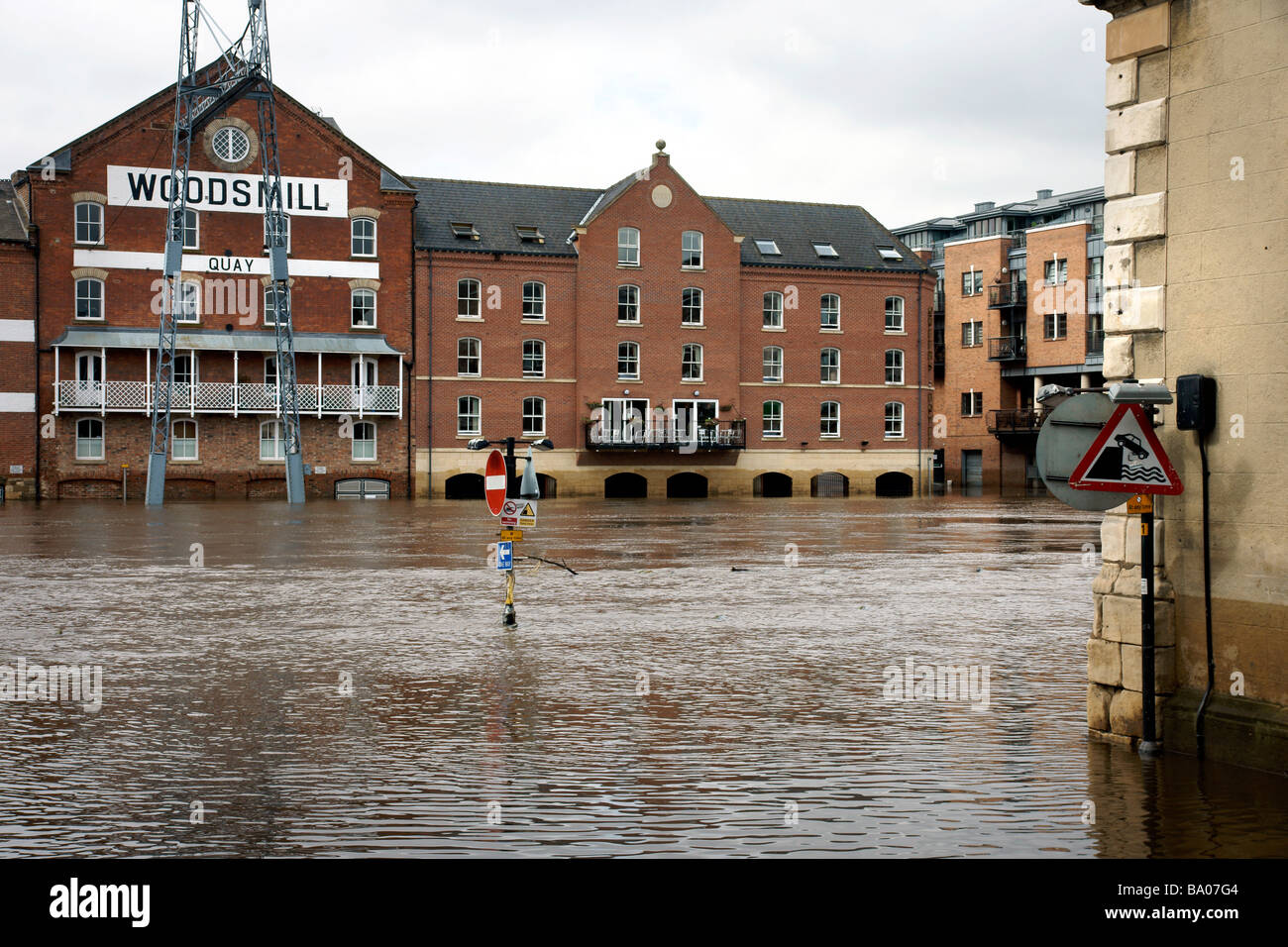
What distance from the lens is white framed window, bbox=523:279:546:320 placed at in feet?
168

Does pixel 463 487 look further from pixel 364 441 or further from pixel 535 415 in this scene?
pixel 364 441

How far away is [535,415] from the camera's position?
51.2 meters

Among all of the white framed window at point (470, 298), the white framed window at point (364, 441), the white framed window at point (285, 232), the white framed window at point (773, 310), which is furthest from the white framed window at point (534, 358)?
the white framed window at point (773, 310)

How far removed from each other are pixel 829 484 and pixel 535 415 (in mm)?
13314

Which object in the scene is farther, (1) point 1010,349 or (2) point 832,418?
(1) point 1010,349

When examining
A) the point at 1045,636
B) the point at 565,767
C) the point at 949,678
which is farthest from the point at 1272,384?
the point at 1045,636

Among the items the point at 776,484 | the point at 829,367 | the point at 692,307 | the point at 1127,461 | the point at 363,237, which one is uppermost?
the point at 363,237

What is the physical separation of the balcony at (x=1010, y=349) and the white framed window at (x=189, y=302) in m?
38.6

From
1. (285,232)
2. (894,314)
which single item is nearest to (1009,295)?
(894,314)

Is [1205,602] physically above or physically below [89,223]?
below

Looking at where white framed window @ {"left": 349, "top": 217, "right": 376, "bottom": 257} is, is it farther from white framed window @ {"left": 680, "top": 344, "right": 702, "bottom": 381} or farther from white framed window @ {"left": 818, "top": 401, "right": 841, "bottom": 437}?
white framed window @ {"left": 818, "top": 401, "right": 841, "bottom": 437}

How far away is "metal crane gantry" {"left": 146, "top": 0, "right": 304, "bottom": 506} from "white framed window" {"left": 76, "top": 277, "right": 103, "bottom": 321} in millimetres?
2459

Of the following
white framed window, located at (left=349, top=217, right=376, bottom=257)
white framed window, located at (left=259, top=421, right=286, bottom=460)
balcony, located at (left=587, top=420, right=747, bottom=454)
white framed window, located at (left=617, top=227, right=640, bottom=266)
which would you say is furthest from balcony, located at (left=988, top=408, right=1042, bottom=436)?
white framed window, located at (left=259, top=421, right=286, bottom=460)

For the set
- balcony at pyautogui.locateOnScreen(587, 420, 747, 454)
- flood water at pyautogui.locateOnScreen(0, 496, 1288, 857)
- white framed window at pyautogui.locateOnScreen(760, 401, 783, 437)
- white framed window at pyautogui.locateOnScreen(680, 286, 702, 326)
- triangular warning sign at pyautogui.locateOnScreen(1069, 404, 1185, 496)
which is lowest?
flood water at pyautogui.locateOnScreen(0, 496, 1288, 857)
